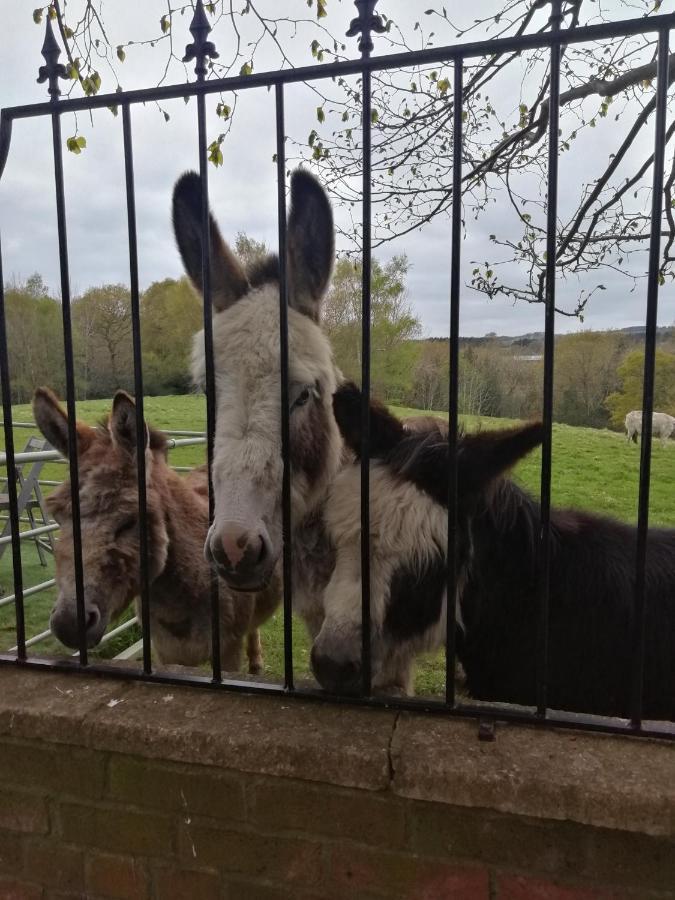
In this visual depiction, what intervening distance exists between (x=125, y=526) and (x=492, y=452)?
82.4 inches

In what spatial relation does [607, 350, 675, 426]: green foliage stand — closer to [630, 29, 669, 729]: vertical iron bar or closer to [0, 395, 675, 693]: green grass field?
[0, 395, 675, 693]: green grass field

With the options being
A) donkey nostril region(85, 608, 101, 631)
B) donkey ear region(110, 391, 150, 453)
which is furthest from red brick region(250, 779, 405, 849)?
donkey ear region(110, 391, 150, 453)

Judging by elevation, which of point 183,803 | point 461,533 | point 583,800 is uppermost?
point 461,533

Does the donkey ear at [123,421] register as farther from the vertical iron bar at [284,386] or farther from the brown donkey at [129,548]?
the vertical iron bar at [284,386]

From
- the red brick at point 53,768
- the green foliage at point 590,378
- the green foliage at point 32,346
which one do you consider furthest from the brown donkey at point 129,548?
the green foliage at point 32,346

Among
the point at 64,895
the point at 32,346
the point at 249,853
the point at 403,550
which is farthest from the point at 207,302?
the point at 32,346

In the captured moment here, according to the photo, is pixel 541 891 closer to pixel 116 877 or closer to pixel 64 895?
pixel 116 877

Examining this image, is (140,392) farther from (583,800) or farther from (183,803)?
(583,800)

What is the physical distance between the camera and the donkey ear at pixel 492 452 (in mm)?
1911

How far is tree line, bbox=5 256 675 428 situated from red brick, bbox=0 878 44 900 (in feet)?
7.47

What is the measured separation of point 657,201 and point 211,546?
1.75 m

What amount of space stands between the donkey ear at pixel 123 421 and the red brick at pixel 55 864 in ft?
5.77

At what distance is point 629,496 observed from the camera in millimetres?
16062

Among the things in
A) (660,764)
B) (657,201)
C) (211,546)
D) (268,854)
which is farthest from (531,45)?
(268,854)
